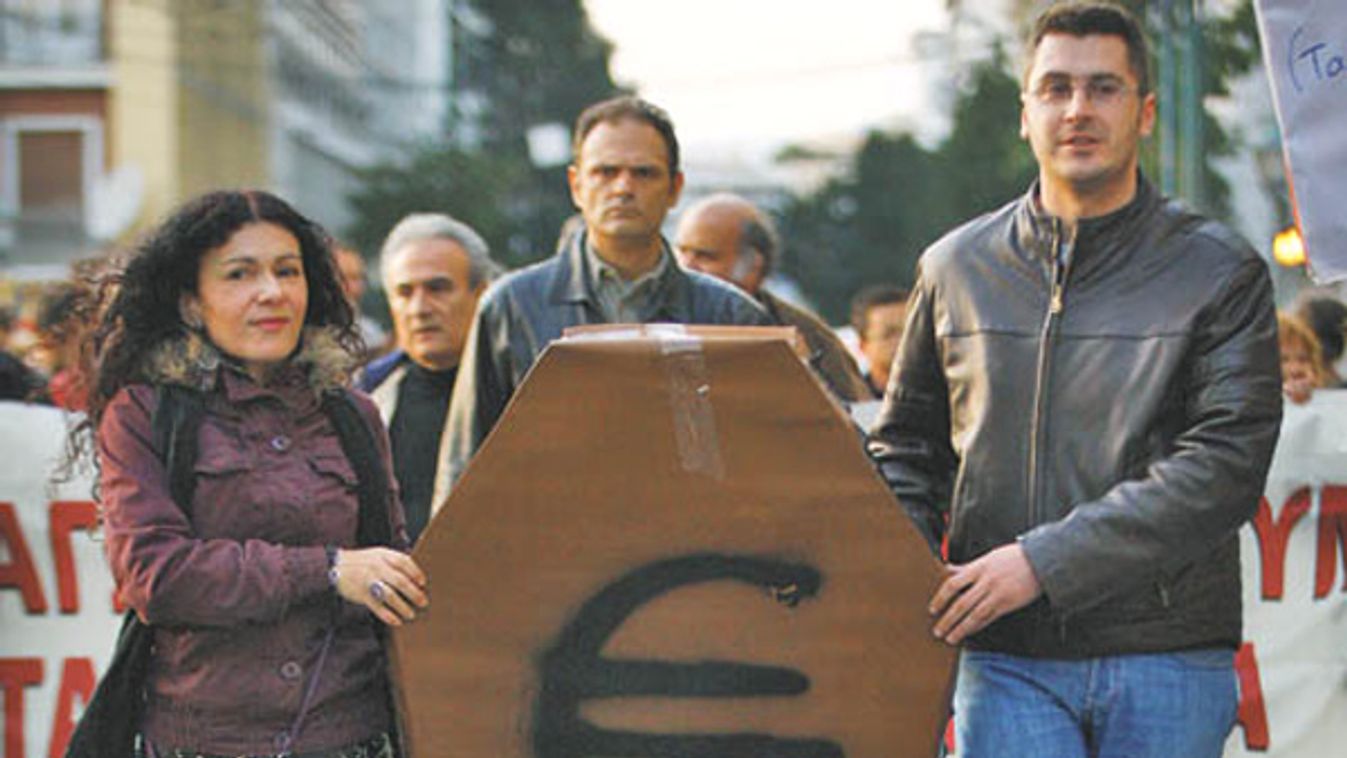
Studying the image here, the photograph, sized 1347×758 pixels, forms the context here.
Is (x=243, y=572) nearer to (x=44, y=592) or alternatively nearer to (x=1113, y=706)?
(x=1113, y=706)

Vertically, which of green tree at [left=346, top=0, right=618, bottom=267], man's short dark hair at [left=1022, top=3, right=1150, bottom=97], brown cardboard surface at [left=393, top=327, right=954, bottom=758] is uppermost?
green tree at [left=346, top=0, right=618, bottom=267]

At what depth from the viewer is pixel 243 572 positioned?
287cm

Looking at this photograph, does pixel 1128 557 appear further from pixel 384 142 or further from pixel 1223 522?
→ pixel 384 142

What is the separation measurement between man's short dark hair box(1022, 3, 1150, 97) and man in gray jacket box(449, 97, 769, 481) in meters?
1.15

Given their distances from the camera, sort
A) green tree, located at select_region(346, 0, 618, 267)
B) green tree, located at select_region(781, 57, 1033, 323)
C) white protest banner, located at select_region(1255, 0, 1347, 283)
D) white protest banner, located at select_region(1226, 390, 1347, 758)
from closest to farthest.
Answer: white protest banner, located at select_region(1255, 0, 1347, 283)
white protest banner, located at select_region(1226, 390, 1347, 758)
green tree, located at select_region(346, 0, 618, 267)
green tree, located at select_region(781, 57, 1033, 323)

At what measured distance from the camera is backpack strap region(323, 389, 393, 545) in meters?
3.13

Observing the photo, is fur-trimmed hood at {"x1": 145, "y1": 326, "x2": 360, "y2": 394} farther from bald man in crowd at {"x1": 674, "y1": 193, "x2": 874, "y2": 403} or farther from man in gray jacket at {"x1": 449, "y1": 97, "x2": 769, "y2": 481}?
bald man in crowd at {"x1": 674, "y1": 193, "x2": 874, "y2": 403}

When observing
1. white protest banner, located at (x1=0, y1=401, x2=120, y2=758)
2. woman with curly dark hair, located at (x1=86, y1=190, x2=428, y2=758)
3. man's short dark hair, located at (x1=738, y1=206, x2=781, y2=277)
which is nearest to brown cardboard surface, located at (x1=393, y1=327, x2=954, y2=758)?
woman with curly dark hair, located at (x1=86, y1=190, x2=428, y2=758)

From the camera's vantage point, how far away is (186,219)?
3.14 m

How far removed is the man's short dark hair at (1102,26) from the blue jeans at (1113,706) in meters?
0.94

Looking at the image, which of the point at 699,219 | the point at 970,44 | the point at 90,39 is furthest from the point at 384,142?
the point at 699,219

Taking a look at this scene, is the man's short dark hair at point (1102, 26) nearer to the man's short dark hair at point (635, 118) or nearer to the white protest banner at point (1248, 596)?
the man's short dark hair at point (635, 118)

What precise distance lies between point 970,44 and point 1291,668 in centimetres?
1470

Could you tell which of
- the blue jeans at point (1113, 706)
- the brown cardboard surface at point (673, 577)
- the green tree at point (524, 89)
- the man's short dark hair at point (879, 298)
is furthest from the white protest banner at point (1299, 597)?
the green tree at point (524, 89)
